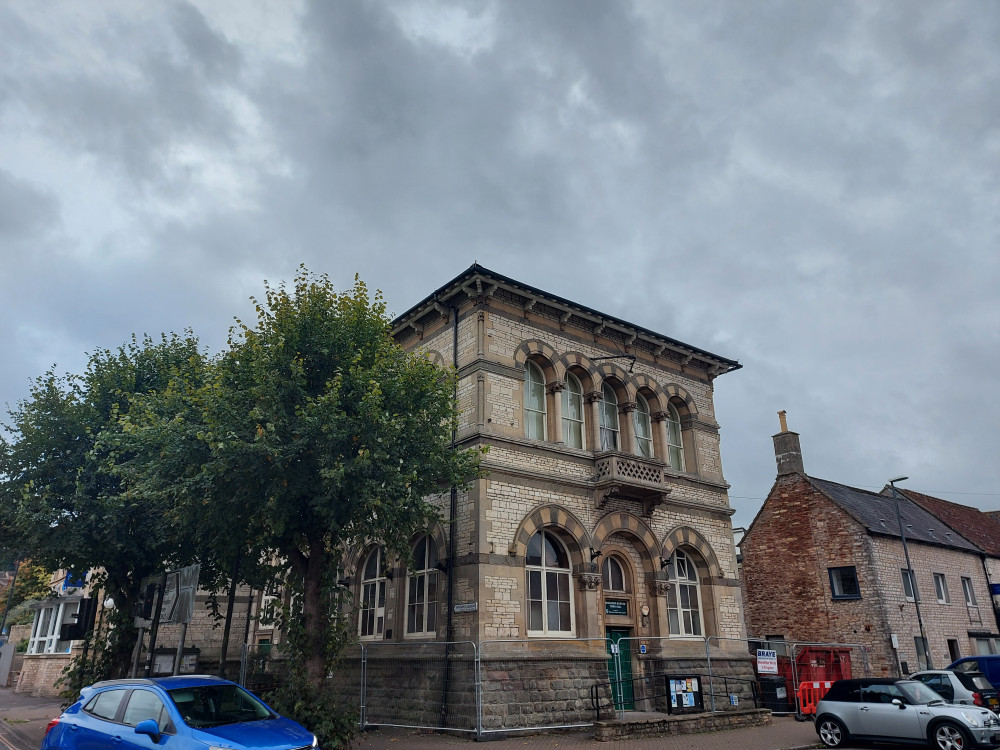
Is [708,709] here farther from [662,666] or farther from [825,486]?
[825,486]

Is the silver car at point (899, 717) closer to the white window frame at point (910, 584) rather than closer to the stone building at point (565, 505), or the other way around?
the stone building at point (565, 505)

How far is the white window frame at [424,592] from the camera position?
17.3m

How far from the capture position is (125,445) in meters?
15.1

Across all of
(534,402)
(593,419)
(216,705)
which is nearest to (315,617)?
(216,705)

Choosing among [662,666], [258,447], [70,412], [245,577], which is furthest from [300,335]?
[662,666]

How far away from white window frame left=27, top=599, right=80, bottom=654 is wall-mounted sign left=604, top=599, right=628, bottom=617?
81.7 ft

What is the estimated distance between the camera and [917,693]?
547 inches

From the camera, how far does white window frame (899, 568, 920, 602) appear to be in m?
27.0

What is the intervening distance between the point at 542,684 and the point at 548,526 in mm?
3766

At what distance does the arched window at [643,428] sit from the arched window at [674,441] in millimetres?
734

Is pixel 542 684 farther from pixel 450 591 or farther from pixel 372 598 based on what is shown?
pixel 372 598

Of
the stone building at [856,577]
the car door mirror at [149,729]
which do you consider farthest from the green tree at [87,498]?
the stone building at [856,577]

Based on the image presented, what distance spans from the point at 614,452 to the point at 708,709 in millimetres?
6948

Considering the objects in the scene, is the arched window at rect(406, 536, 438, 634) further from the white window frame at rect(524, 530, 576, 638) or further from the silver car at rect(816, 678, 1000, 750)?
the silver car at rect(816, 678, 1000, 750)
